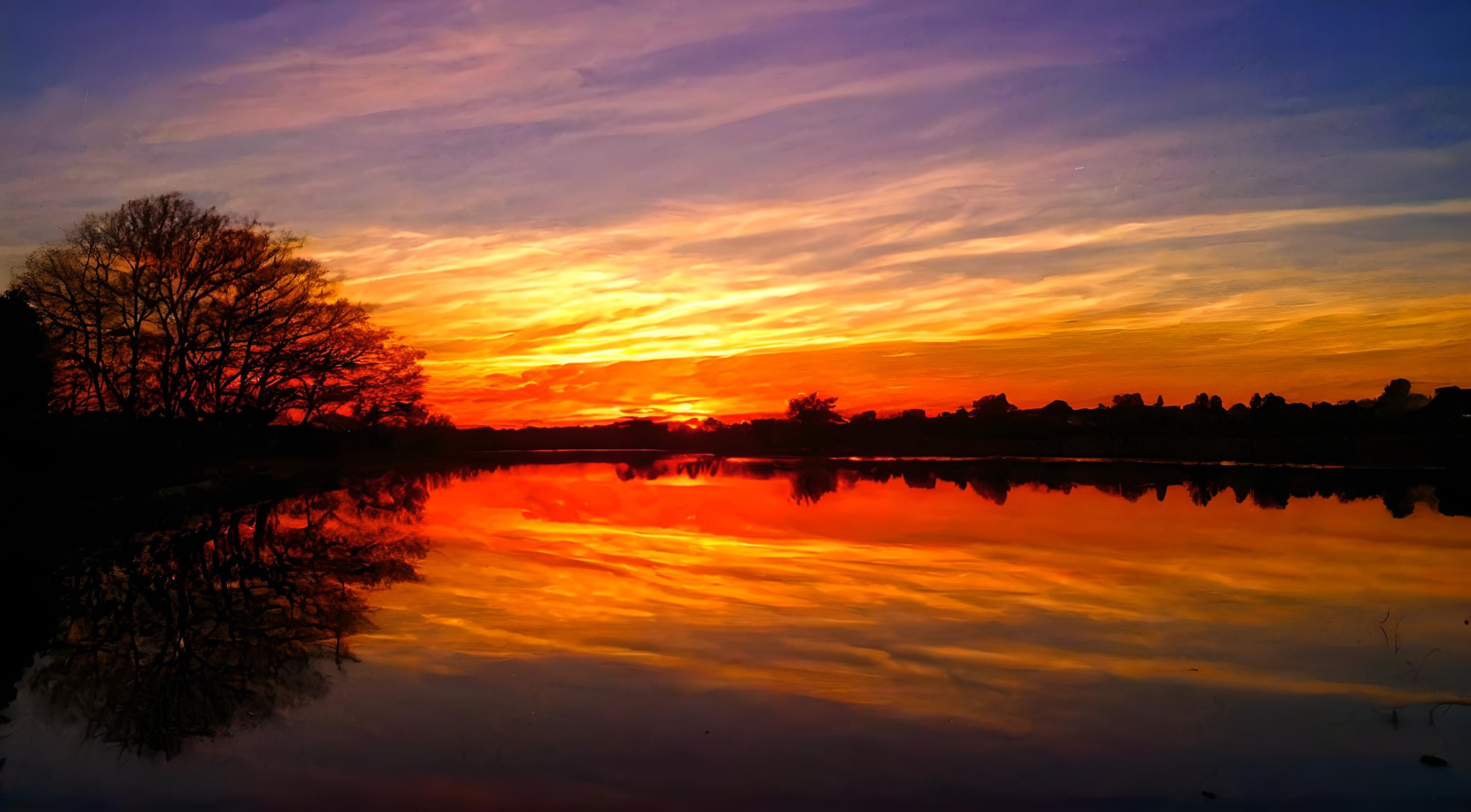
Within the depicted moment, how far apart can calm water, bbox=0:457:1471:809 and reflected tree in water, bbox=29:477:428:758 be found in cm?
6

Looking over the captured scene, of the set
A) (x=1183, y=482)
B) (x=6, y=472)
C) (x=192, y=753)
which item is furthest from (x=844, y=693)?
(x=1183, y=482)

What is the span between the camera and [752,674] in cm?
825

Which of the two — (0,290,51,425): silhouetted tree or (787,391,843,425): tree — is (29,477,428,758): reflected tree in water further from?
(787,391,843,425): tree

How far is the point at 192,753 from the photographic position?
20.5 feet

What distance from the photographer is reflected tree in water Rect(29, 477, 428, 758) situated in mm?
7297

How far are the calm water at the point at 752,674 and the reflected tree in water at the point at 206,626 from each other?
6 centimetres

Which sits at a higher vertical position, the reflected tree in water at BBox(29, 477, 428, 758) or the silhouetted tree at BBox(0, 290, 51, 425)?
the silhouetted tree at BBox(0, 290, 51, 425)

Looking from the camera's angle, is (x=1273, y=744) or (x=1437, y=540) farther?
(x=1437, y=540)

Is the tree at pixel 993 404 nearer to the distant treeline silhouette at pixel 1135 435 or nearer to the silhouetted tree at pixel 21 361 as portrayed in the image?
the distant treeline silhouette at pixel 1135 435

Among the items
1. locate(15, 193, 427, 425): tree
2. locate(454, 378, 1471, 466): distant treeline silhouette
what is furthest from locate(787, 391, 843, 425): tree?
locate(15, 193, 427, 425): tree

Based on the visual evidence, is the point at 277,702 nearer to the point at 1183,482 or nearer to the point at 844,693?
the point at 844,693

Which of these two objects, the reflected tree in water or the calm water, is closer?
the calm water

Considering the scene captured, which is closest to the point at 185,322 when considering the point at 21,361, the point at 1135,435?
the point at 21,361

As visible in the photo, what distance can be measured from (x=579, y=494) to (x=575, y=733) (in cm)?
2648
